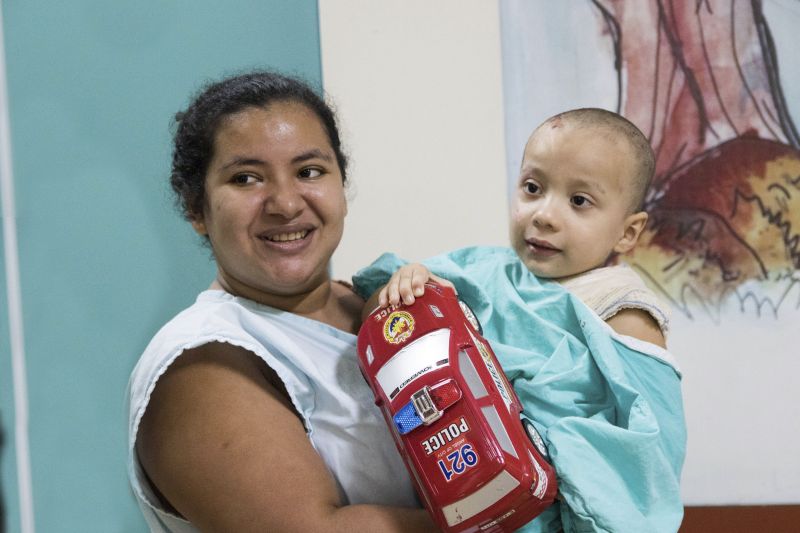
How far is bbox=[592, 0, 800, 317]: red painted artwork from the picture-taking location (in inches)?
78.2

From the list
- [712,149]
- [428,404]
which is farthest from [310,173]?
[712,149]

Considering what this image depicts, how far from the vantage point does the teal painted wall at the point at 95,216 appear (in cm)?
167

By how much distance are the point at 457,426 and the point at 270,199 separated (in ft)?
1.51

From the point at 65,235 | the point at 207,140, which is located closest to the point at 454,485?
the point at 207,140

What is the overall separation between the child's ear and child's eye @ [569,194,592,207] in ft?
0.33

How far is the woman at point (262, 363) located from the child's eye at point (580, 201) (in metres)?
0.38

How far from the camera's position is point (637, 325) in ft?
4.47

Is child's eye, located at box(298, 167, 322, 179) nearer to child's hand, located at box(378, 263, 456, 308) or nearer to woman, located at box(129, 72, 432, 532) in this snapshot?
woman, located at box(129, 72, 432, 532)

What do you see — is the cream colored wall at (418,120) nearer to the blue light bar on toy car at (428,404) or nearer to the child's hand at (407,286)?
the child's hand at (407,286)

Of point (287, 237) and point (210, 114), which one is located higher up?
point (210, 114)

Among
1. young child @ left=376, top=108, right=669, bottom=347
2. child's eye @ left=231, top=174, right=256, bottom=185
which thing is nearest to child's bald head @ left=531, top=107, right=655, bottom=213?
young child @ left=376, top=108, right=669, bottom=347

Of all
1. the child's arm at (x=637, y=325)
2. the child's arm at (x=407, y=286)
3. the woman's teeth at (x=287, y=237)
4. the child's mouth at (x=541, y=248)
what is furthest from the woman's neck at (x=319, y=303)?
the child's arm at (x=637, y=325)

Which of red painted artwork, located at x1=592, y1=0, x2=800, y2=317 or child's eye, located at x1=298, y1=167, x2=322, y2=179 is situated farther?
red painted artwork, located at x1=592, y1=0, x2=800, y2=317

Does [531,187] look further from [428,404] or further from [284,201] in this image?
[428,404]
